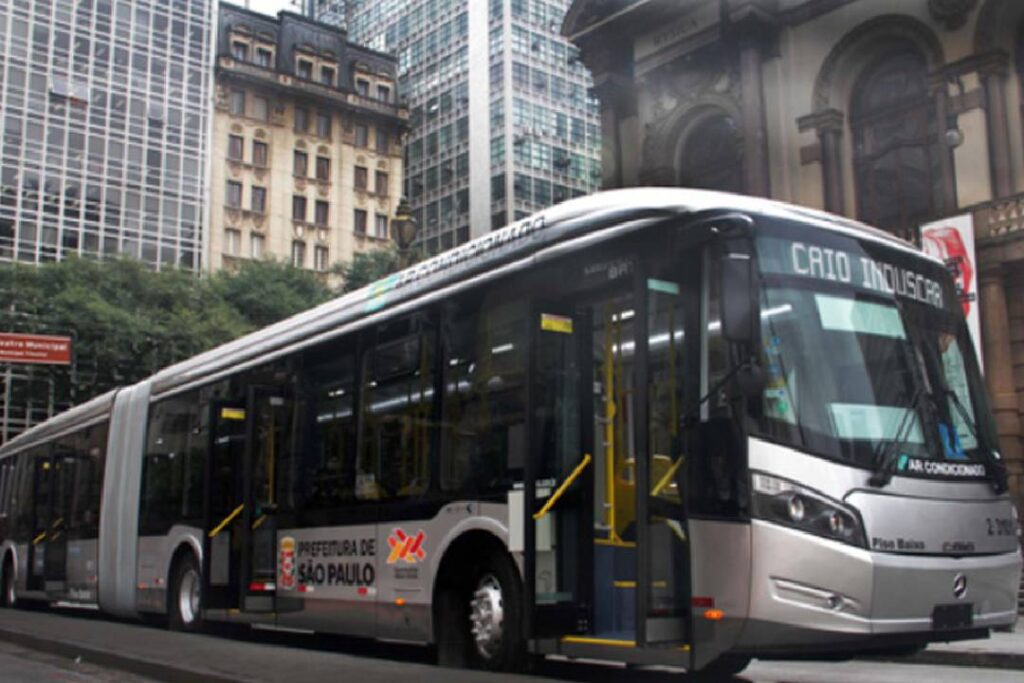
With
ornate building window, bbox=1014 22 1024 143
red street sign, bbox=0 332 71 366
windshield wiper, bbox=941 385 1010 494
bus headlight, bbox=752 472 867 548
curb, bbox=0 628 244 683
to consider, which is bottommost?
curb, bbox=0 628 244 683

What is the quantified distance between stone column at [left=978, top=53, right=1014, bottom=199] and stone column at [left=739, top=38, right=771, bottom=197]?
15.8 feet

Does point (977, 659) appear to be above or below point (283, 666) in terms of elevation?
below

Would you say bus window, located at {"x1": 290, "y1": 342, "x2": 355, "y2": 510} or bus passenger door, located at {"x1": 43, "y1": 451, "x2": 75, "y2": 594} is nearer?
bus window, located at {"x1": 290, "y1": 342, "x2": 355, "y2": 510}

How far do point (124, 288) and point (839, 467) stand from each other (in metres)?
39.7

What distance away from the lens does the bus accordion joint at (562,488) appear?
7.90 meters

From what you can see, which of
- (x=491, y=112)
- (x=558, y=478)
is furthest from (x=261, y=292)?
(x=558, y=478)

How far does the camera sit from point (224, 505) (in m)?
13.0

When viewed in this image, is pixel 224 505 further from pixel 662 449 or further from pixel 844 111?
pixel 844 111

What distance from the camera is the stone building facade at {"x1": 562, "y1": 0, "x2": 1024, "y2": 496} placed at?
2203 centimetres

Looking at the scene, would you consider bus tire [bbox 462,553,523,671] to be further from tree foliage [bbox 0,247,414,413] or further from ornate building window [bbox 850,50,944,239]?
tree foliage [bbox 0,247,414,413]

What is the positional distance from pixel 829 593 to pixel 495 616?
2.80 metres

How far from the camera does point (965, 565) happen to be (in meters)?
7.07

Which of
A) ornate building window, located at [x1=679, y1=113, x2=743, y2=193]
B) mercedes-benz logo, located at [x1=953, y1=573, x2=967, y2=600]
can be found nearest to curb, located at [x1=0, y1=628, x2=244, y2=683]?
mercedes-benz logo, located at [x1=953, y1=573, x2=967, y2=600]

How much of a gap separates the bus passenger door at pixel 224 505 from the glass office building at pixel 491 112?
47942mm
